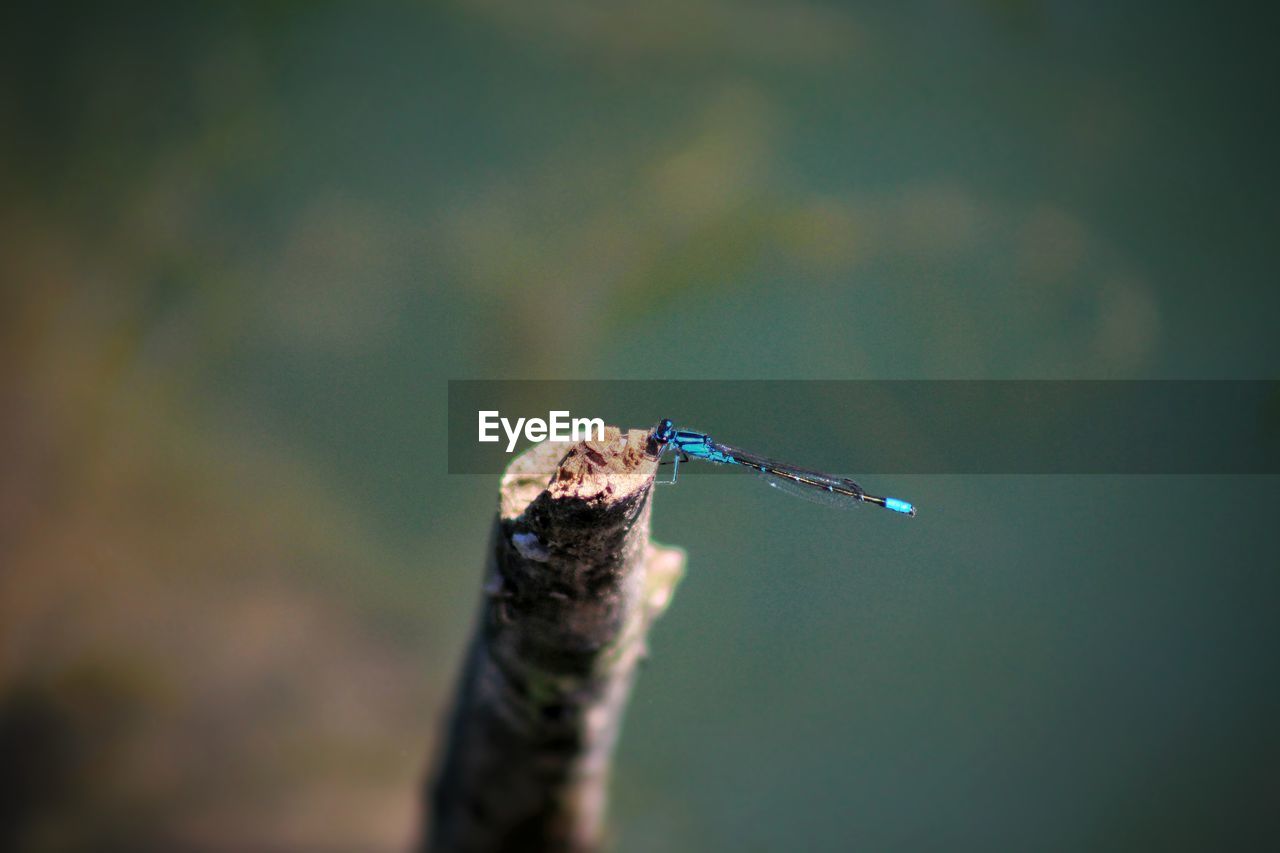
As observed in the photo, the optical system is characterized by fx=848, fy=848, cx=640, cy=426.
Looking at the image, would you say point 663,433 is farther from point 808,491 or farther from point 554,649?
point 808,491

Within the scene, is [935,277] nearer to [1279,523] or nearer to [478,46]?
[1279,523]

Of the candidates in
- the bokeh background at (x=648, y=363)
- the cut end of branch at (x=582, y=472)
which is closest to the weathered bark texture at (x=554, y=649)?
the cut end of branch at (x=582, y=472)

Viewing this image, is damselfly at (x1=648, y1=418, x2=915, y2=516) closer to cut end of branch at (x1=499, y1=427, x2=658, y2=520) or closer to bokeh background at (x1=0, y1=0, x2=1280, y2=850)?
cut end of branch at (x1=499, y1=427, x2=658, y2=520)

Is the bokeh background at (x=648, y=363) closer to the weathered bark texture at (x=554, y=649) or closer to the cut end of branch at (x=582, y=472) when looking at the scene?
the weathered bark texture at (x=554, y=649)

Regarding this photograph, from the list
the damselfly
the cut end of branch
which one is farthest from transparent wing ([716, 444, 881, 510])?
the cut end of branch

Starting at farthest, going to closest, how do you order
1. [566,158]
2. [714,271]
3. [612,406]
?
1. [566,158]
2. [714,271]
3. [612,406]

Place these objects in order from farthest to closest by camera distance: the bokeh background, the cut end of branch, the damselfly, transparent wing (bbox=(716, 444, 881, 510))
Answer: the bokeh background → transparent wing (bbox=(716, 444, 881, 510)) → the damselfly → the cut end of branch

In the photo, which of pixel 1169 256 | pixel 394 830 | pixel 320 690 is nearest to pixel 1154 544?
pixel 1169 256
